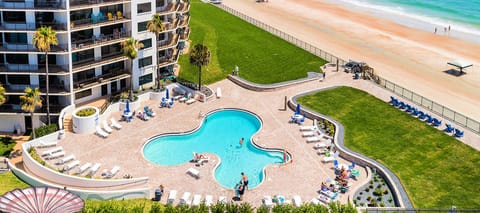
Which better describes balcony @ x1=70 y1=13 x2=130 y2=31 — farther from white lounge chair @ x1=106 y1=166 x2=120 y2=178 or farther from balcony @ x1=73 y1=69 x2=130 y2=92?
white lounge chair @ x1=106 y1=166 x2=120 y2=178

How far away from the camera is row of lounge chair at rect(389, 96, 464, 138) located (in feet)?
205

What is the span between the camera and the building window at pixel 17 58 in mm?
62500

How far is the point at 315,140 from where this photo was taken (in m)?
61.2

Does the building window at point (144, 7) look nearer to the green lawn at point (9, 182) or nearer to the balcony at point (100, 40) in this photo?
the balcony at point (100, 40)

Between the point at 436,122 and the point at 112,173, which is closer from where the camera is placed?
the point at 112,173

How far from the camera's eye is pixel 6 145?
61.4m

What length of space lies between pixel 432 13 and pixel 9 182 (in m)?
106

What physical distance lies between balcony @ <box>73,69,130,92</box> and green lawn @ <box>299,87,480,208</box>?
23.9 meters

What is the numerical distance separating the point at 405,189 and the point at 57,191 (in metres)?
31.7

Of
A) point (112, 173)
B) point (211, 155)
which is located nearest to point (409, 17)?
point (211, 155)

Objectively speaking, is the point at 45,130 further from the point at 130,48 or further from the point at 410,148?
the point at 410,148

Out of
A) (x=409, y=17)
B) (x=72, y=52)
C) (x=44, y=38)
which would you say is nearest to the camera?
(x=44, y=38)

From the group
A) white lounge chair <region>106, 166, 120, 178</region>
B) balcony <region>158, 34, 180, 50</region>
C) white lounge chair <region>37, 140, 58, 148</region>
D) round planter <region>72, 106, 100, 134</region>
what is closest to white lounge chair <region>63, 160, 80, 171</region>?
white lounge chair <region>106, 166, 120, 178</region>

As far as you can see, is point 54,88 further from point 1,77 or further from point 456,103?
point 456,103
